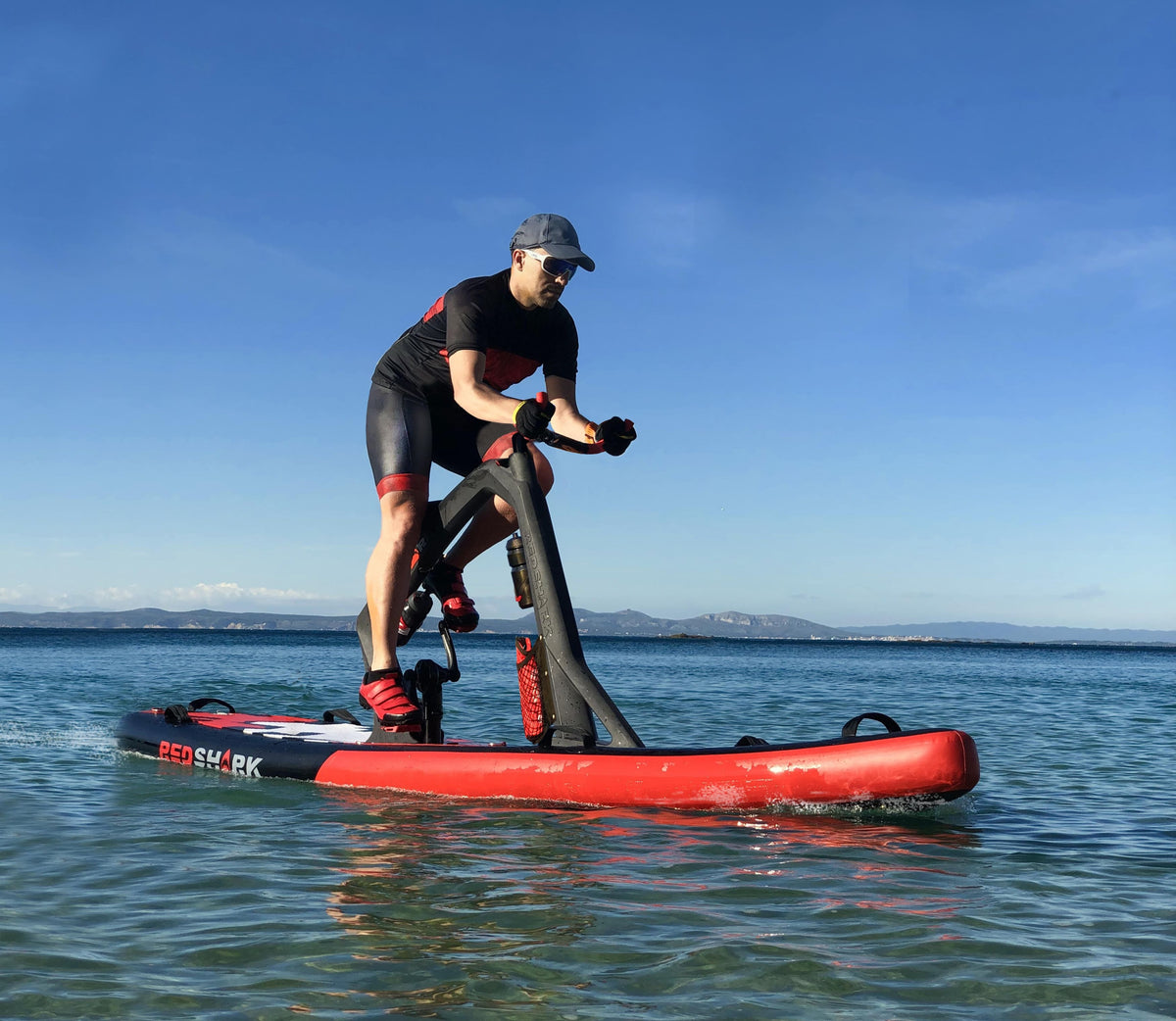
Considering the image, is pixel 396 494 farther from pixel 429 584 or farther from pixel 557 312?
pixel 557 312

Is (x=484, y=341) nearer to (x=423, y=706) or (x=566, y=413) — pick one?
(x=566, y=413)

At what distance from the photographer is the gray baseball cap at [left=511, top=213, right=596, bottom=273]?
5430 millimetres

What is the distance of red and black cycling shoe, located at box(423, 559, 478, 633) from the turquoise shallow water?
3.83ft

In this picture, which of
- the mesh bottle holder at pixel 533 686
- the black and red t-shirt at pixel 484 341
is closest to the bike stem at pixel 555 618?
the mesh bottle holder at pixel 533 686

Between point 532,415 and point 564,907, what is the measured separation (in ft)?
8.20

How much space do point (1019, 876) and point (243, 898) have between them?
9.27 feet

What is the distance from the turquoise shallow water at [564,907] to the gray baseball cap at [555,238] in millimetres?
2766

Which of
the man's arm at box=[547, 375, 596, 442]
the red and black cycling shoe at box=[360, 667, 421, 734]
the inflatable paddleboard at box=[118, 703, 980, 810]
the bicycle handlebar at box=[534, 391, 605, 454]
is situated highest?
the man's arm at box=[547, 375, 596, 442]

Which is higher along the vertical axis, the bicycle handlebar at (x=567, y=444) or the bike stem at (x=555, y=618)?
the bicycle handlebar at (x=567, y=444)

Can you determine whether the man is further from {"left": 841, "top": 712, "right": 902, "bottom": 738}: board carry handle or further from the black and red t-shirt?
{"left": 841, "top": 712, "right": 902, "bottom": 738}: board carry handle

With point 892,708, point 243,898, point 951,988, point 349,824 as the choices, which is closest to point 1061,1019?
point 951,988

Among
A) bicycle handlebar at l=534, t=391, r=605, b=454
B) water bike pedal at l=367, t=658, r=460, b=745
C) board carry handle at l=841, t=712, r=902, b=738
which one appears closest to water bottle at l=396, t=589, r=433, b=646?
water bike pedal at l=367, t=658, r=460, b=745

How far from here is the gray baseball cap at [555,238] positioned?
5.43 m

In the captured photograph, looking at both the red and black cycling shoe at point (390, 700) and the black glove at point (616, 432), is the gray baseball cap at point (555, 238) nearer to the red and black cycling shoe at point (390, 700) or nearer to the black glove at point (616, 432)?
the black glove at point (616, 432)
